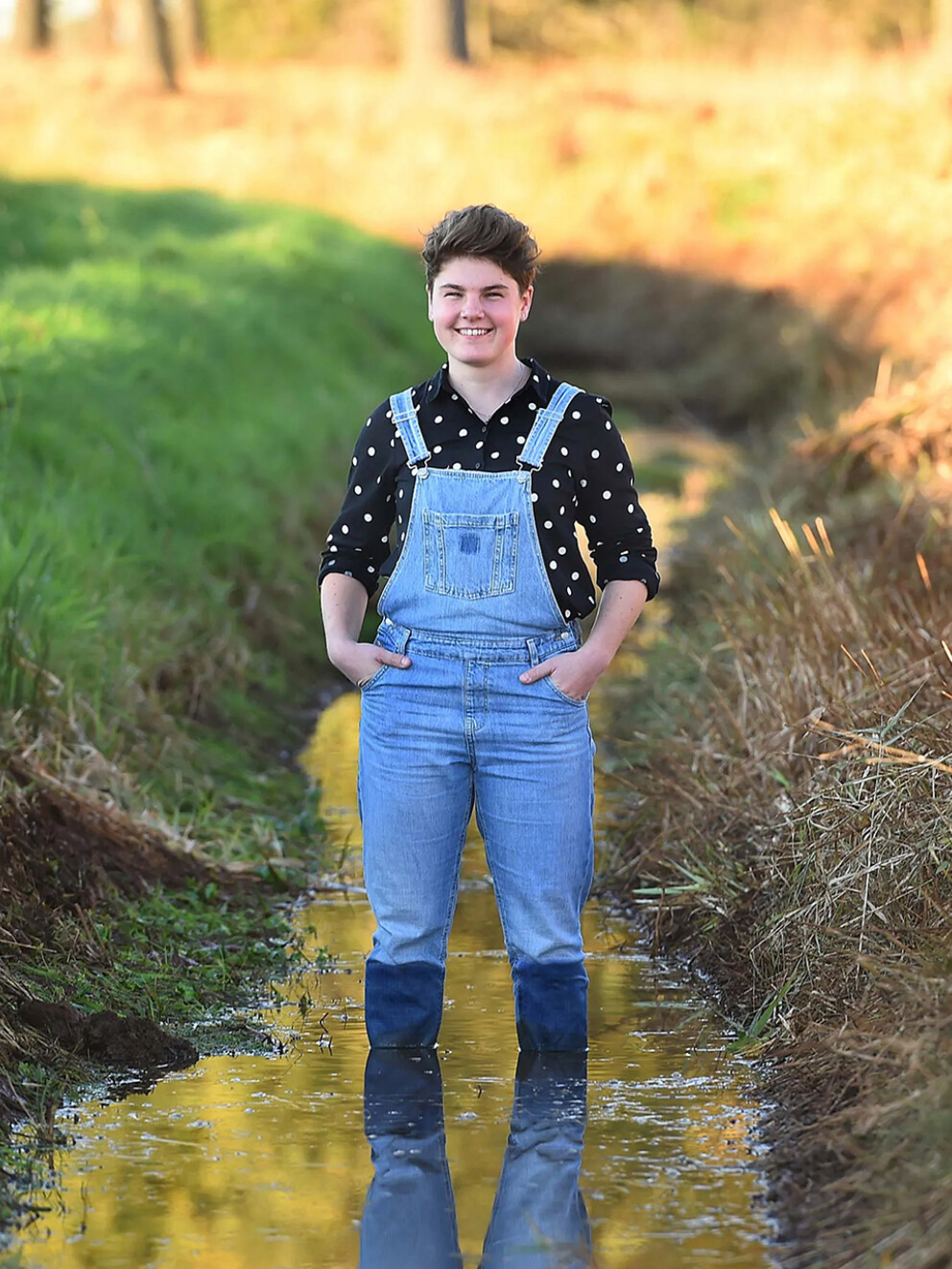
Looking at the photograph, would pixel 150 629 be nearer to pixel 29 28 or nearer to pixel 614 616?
pixel 614 616

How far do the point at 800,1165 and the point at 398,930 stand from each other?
109cm

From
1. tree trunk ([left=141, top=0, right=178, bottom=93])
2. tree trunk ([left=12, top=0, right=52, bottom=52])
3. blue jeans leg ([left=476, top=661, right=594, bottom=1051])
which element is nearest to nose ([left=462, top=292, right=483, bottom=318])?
blue jeans leg ([left=476, top=661, right=594, bottom=1051])

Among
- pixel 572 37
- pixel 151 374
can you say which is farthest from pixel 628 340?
pixel 572 37

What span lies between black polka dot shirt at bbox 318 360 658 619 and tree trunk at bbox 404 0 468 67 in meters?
26.2

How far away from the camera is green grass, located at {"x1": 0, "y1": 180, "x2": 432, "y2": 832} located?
23.0 ft

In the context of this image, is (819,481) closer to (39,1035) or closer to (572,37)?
(39,1035)

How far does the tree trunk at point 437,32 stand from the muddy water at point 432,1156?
26269 mm

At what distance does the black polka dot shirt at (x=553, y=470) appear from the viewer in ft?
14.3

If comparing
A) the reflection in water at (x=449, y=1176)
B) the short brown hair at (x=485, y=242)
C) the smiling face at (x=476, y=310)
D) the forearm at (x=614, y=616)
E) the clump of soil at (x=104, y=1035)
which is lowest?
the reflection in water at (x=449, y=1176)

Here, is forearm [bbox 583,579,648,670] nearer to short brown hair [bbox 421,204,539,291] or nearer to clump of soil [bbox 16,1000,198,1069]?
short brown hair [bbox 421,204,539,291]

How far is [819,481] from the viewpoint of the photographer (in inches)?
393

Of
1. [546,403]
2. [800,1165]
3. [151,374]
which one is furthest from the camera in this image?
[151,374]

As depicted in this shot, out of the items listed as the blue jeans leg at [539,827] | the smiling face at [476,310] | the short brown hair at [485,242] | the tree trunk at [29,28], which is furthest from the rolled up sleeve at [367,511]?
the tree trunk at [29,28]

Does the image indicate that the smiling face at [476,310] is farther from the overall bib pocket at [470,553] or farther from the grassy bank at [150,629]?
the grassy bank at [150,629]
